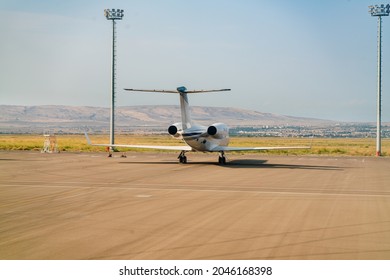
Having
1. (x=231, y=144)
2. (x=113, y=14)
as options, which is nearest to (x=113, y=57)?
(x=113, y=14)

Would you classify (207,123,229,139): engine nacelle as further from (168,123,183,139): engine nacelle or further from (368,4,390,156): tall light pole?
(368,4,390,156): tall light pole

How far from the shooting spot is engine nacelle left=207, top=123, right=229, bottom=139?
3666 cm

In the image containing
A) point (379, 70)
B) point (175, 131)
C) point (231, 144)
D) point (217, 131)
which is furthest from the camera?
point (231, 144)

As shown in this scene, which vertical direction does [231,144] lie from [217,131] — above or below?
below

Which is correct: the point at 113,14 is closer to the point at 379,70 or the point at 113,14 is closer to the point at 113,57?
the point at 113,57

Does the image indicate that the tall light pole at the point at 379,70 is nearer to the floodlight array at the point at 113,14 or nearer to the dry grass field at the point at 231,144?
the dry grass field at the point at 231,144

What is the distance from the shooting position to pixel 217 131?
38.7 metres

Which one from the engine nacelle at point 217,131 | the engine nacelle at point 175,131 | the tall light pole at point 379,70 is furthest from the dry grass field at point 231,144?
the engine nacelle at point 175,131

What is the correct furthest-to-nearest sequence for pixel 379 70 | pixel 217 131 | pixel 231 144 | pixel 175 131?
pixel 231 144
pixel 379 70
pixel 217 131
pixel 175 131

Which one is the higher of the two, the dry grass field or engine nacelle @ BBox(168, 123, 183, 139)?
engine nacelle @ BBox(168, 123, 183, 139)

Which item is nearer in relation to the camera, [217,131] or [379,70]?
[217,131]

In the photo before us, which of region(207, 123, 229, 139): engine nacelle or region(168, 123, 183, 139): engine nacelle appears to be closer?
region(207, 123, 229, 139): engine nacelle

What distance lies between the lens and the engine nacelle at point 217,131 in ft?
120

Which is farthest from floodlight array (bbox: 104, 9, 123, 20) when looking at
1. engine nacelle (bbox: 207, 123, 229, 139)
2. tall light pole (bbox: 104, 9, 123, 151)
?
engine nacelle (bbox: 207, 123, 229, 139)
